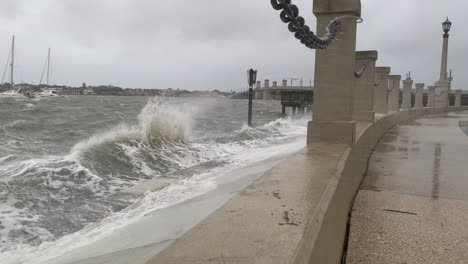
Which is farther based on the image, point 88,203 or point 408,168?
point 88,203

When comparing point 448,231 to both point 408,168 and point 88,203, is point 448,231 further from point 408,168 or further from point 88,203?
point 88,203

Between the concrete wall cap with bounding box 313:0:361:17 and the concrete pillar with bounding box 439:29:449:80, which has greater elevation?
the concrete pillar with bounding box 439:29:449:80

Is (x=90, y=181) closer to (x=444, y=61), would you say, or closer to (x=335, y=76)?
(x=335, y=76)

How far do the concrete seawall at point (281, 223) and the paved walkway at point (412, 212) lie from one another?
23 centimetres

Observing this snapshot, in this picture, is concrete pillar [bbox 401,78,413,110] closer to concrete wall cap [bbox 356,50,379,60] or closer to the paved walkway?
concrete wall cap [bbox 356,50,379,60]

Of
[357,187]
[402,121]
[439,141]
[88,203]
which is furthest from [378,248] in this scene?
[402,121]

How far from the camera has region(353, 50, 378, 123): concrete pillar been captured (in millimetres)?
7520

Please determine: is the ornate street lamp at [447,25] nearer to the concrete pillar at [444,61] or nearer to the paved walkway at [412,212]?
the concrete pillar at [444,61]

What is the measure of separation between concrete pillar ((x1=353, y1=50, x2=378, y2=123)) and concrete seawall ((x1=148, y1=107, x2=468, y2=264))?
170 inches

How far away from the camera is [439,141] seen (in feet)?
25.3

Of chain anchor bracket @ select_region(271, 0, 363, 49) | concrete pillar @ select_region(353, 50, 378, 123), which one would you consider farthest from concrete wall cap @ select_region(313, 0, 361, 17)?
concrete pillar @ select_region(353, 50, 378, 123)

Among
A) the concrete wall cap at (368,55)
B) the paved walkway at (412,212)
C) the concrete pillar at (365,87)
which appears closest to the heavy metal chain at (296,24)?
the paved walkway at (412,212)

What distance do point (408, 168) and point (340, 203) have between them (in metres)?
2.72

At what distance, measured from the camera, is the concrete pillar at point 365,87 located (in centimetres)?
752
